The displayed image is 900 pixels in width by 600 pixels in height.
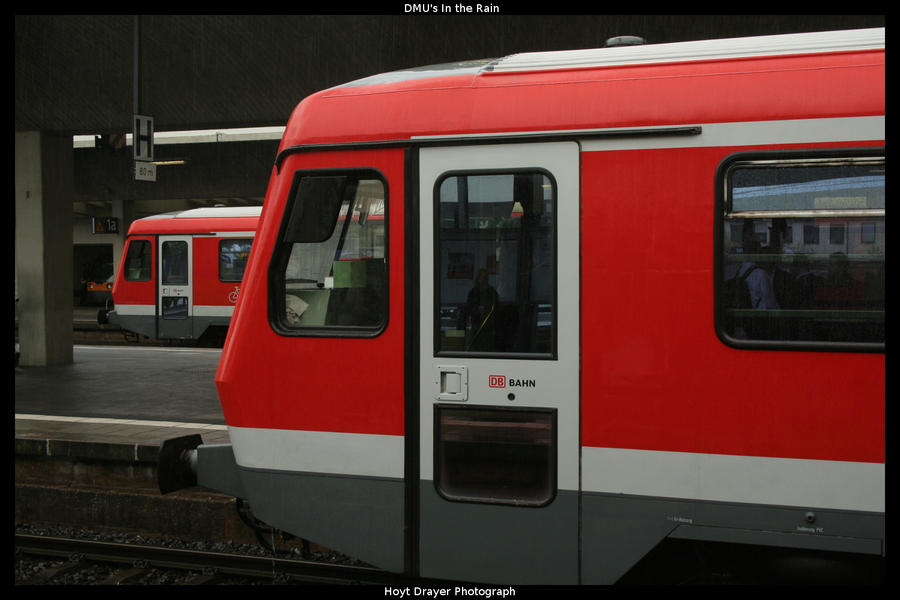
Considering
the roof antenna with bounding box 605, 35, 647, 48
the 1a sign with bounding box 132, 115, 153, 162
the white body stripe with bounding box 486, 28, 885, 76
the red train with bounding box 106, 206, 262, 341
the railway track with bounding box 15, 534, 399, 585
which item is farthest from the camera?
the red train with bounding box 106, 206, 262, 341

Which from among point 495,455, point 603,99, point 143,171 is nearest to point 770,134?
point 603,99

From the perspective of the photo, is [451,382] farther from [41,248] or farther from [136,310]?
[136,310]

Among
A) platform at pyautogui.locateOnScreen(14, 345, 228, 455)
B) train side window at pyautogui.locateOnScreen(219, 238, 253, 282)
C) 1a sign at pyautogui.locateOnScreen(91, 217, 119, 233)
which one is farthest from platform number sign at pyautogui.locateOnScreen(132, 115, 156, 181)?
1a sign at pyautogui.locateOnScreen(91, 217, 119, 233)

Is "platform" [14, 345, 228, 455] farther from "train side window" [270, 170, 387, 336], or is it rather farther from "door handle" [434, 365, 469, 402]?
"door handle" [434, 365, 469, 402]

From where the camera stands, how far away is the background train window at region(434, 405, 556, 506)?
4.01m

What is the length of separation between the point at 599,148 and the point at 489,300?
966mm

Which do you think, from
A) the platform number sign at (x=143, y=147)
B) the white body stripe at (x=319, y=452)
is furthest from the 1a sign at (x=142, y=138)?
the white body stripe at (x=319, y=452)

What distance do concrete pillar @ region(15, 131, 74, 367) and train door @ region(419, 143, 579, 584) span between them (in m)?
11.3

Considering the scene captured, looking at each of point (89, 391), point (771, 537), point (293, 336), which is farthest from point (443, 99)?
point (89, 391)

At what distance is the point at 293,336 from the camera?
14.4 ft

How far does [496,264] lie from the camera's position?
4.13 metres

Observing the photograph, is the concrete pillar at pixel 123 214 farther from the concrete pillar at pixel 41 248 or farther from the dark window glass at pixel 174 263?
the concrete pillar at pixel 41 248

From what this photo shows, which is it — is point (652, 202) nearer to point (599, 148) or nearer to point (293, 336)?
point (599, 148)

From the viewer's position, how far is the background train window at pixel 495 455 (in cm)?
401
